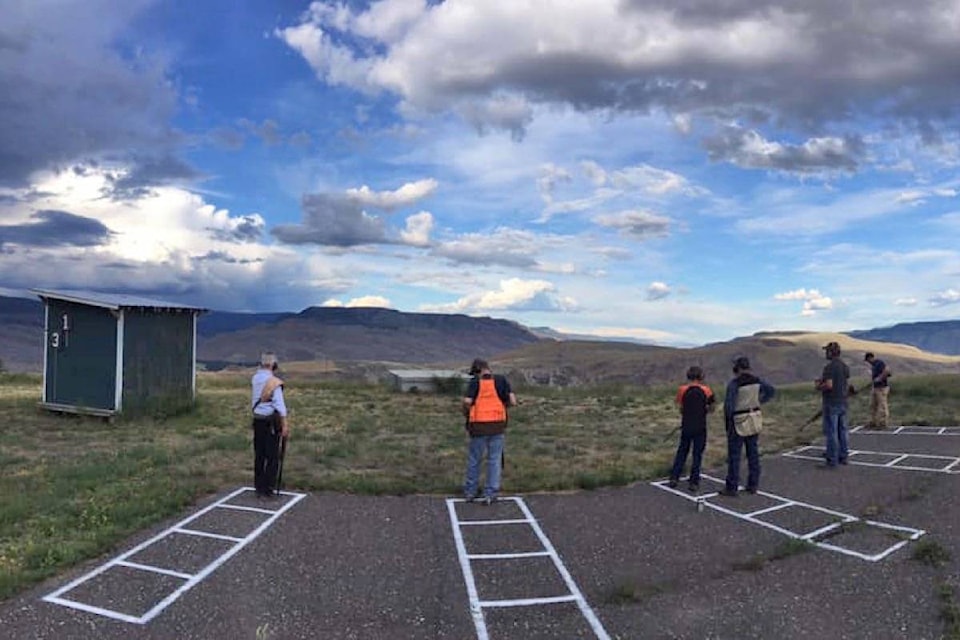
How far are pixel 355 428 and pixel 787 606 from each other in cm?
1276

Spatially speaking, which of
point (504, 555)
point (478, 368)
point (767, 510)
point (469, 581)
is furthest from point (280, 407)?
A: point (767, 510)

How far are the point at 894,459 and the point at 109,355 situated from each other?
668 inches

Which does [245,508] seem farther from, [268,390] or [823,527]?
[823,527]

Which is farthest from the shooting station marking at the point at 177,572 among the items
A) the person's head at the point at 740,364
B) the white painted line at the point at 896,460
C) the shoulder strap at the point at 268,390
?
the white painted line at the point at 896,460

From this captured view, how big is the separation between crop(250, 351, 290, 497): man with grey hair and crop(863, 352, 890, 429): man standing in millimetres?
13096

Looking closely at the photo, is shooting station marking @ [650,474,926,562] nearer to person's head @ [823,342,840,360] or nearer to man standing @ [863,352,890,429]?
person's head @ [823,342,840,360]

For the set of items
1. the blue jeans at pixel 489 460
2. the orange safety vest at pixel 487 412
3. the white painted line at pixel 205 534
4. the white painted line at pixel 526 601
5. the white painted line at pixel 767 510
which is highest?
the orange safety vest at pixel 487 412

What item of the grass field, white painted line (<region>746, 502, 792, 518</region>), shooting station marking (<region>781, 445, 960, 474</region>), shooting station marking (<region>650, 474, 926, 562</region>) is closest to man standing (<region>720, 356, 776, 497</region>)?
shooting station marking (<region>650, 474, 926, 562</region>)

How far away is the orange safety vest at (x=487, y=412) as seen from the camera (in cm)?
973

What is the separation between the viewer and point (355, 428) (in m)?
17.9

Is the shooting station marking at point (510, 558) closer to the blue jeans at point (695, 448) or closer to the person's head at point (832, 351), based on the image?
the blue jeans at point (695, 448)

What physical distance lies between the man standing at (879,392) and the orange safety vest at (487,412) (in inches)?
434

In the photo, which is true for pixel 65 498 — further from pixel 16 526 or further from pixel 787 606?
pixel 787 606

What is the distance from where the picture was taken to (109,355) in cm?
1914
